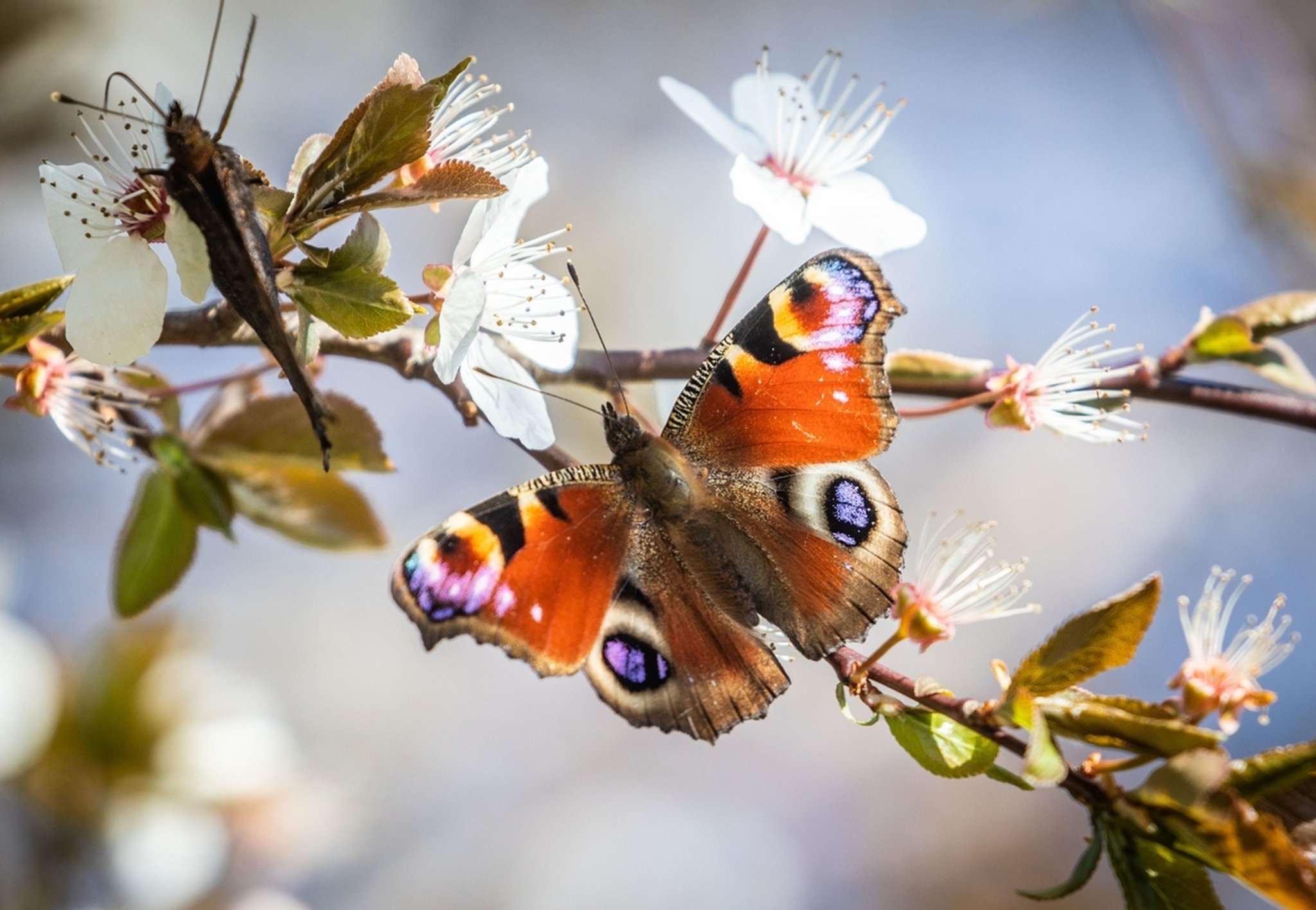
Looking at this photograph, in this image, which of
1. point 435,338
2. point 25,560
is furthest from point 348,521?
point 25,560

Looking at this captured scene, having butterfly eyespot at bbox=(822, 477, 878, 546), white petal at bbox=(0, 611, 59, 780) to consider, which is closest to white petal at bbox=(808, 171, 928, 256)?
butterfly eyespot at bbox=(822, 477, 878, 546)

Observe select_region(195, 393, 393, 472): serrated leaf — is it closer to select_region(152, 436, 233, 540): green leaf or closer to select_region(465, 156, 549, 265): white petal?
select_region(152, 436, 233, 540): green leaf

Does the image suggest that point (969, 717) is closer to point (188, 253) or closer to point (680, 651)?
point (680, 651)

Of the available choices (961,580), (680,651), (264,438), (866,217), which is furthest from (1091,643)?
(264,438)

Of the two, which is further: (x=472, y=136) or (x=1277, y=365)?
(x=1277, y=365)

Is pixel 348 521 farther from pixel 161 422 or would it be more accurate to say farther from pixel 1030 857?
pixel 1030 857
